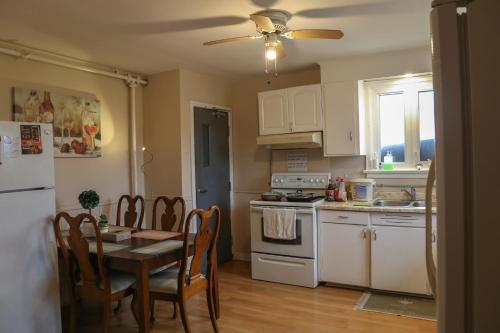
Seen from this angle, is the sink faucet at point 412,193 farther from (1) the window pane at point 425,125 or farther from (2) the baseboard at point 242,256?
(2) the baseboard at point 242,256

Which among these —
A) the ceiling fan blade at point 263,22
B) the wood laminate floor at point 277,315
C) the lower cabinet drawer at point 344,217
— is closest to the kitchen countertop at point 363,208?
the lower cabinet drawer at point 344,217

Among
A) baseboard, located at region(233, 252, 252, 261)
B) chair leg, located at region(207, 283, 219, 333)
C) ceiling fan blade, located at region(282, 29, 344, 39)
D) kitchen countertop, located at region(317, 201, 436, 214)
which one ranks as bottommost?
baseboard, located at region(233, 252, 252, 261)

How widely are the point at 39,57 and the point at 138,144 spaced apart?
1404 millimetres

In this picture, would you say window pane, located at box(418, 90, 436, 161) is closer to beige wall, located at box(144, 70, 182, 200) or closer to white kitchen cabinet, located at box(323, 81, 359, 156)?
white kitchen cabinet, located at box(323, 81, 359, 156)

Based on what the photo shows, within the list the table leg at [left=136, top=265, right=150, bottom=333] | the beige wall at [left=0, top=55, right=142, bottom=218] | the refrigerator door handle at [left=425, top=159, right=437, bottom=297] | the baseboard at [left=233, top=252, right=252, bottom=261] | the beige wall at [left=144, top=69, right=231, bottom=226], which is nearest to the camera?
the refrigerator door handle at [left=425, top=159, right=437, bottom=297]

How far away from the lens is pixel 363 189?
390 centimetres

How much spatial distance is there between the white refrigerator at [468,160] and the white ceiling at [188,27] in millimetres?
1620

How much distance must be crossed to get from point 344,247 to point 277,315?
100cm

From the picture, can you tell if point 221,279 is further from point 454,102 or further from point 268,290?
point 454,102

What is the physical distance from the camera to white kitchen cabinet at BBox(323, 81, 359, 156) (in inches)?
153

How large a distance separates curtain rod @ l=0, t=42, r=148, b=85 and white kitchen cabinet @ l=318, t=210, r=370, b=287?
2618 millimetres

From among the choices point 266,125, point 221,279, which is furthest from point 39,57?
point 221,279

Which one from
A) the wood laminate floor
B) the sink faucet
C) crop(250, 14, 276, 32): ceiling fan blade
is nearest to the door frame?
the wood laminate floor

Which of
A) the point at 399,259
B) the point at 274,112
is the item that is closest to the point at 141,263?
the point at 399,259
